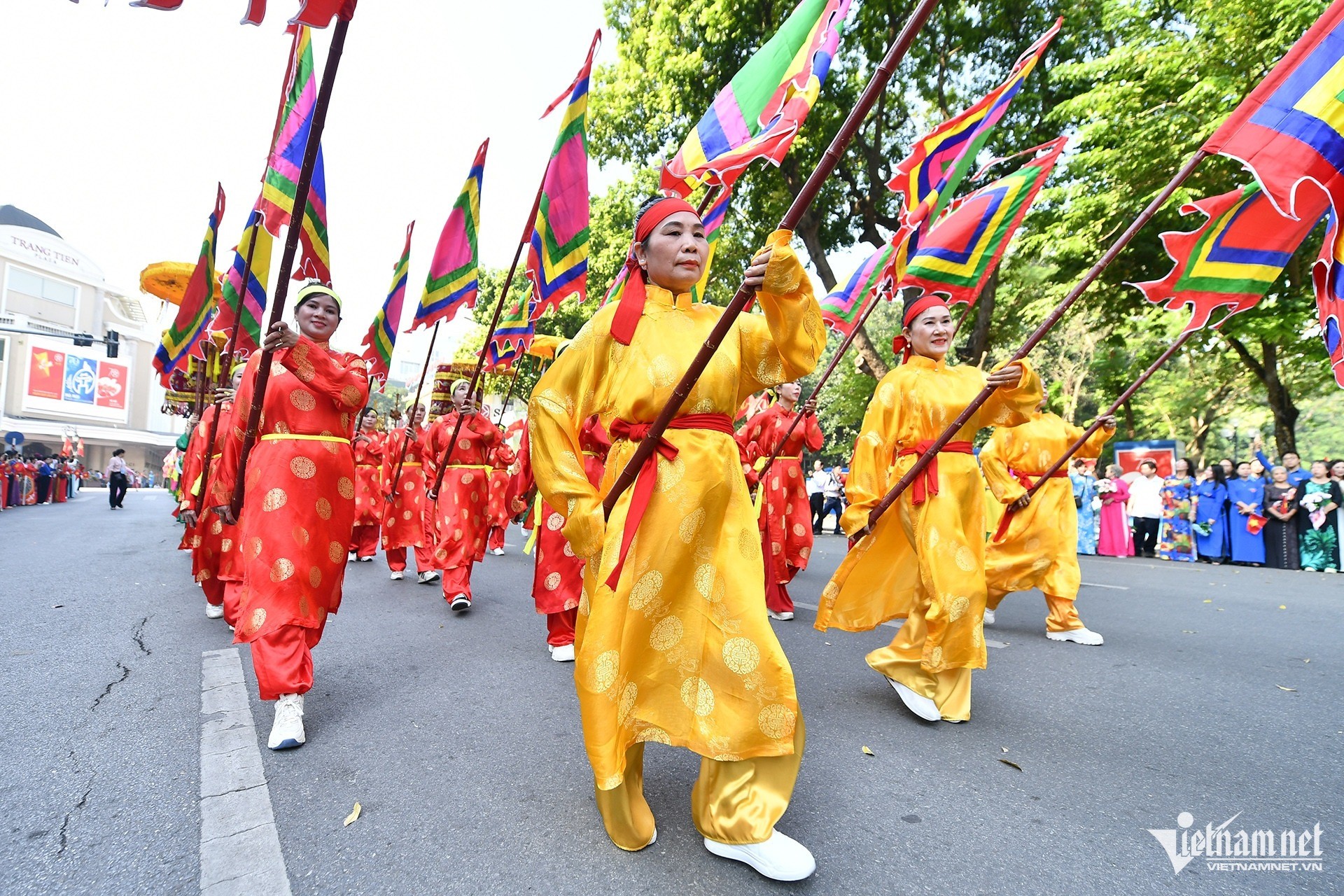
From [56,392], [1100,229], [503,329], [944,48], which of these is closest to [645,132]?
[944,48]

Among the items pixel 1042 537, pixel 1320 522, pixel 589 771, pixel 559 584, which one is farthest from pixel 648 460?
pixel 1320 522

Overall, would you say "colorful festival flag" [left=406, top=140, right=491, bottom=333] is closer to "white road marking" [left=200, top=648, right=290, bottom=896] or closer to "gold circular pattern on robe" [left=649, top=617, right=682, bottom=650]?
"white road marking" [left=200, top=648, right=290, bottom=896]

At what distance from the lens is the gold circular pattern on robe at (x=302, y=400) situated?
11.1 feet

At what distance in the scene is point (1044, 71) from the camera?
41.0 feet

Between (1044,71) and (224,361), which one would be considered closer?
(224,361)

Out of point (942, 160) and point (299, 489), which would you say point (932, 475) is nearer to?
point (942, 160)

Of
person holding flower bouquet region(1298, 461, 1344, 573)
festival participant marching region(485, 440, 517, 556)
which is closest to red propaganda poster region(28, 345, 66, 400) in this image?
festival participant marching region(485, 440, 517, 556)

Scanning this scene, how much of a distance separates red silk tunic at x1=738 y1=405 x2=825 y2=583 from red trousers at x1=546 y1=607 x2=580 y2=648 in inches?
93.5

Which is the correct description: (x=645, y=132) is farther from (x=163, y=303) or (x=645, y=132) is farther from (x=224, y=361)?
(x=224, y=361)

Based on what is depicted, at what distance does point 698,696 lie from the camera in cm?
211

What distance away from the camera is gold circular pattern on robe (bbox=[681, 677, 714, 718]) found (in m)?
2.09

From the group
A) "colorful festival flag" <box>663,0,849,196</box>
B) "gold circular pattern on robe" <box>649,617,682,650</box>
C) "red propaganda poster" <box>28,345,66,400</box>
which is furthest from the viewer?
"red propaganda poster" <box>28,345,66,400</box>

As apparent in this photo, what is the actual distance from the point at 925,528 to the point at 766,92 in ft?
6.63

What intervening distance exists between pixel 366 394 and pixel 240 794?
1734mm
